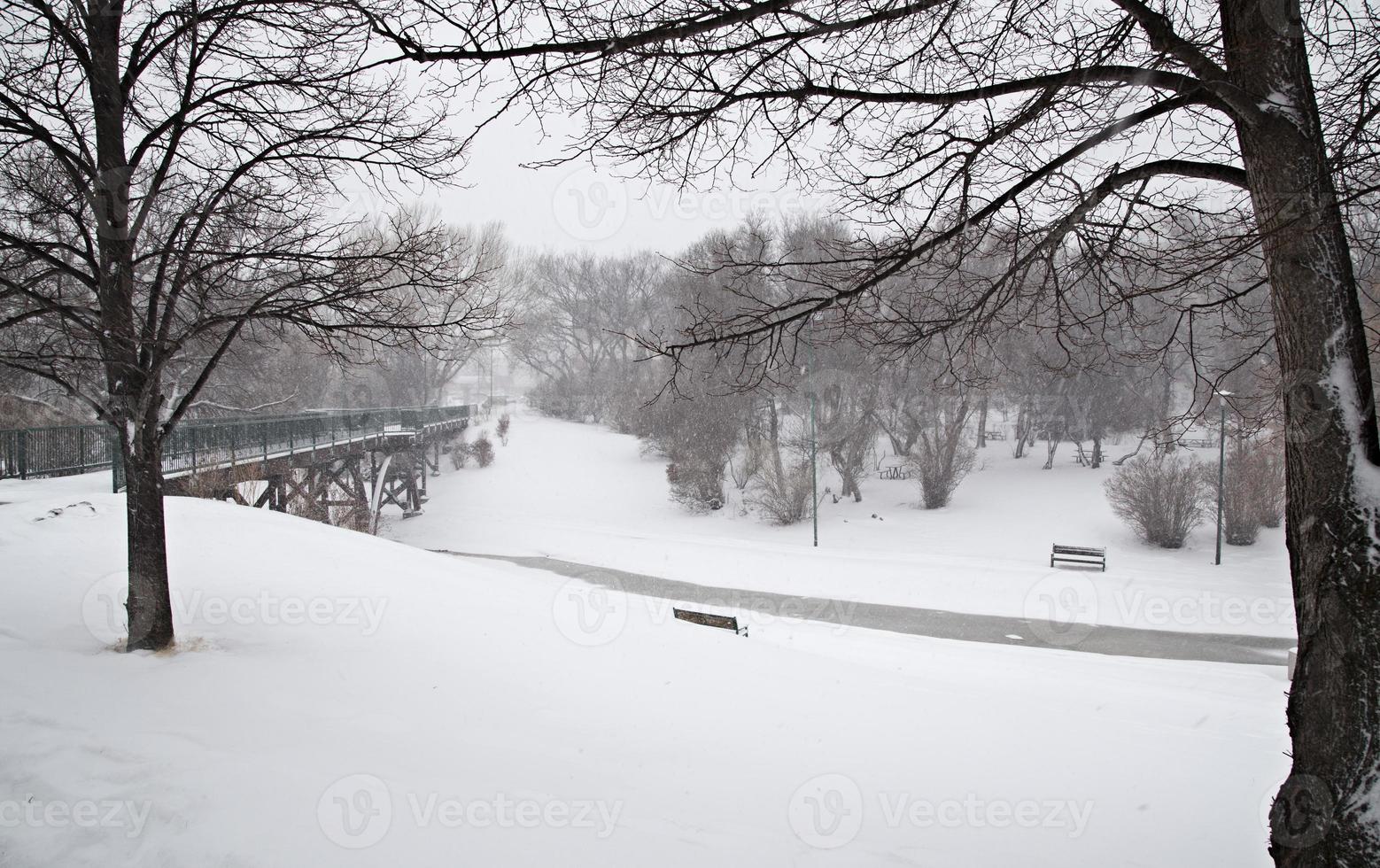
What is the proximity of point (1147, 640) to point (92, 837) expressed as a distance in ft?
49.4

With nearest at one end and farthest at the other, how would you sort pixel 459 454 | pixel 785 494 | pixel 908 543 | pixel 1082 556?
pixel 1082 556
pixel 908 543
pixel 785 494
pixel 459 454

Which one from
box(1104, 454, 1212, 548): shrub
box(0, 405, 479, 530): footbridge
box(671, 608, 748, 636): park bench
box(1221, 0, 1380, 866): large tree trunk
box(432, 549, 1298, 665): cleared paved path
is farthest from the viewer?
box(1104, 454, 1212, 548): shrub

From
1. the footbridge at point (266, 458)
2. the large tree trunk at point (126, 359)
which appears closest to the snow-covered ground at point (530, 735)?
the large tree trunk at point (126, 359)

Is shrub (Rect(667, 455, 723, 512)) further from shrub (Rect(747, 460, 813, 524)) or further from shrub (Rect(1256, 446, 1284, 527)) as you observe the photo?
shrub (Rect(1256, 446, 1284, 527))

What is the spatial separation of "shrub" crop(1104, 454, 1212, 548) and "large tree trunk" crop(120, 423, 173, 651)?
24.1 meters

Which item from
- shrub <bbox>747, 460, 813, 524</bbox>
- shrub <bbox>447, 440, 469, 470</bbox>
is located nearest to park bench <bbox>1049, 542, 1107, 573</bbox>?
shrub <bbox>747, 460, 813, 524</bbox>

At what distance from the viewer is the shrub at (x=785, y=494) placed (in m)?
25.8

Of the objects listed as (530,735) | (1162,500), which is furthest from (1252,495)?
(530,735)

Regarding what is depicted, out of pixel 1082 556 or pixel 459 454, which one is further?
pixel 459 454

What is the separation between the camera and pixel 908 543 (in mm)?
22531

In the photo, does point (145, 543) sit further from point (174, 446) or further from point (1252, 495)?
point (1252, 495)

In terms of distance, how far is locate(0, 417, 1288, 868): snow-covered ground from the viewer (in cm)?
374

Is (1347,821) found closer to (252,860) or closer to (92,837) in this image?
(252,860)

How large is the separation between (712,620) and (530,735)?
4.21 m
